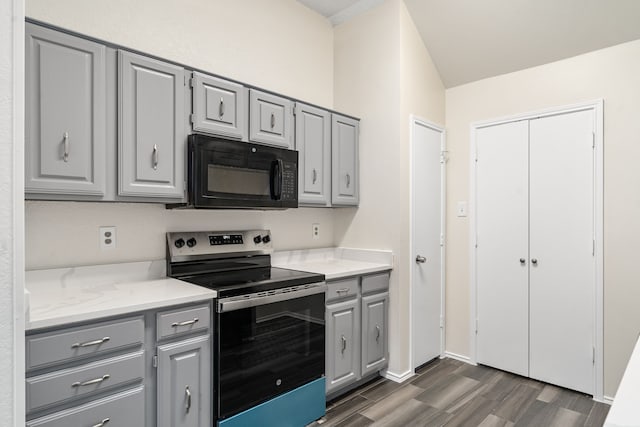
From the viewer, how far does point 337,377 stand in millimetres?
2562

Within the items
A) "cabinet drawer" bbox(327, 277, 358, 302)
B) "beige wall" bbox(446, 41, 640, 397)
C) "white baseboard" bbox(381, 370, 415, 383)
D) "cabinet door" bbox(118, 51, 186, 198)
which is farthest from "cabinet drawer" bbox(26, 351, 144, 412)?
"beige wall" bbox(446, 41, 640, 397)

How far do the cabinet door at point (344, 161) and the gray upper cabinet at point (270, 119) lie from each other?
481 millimetres

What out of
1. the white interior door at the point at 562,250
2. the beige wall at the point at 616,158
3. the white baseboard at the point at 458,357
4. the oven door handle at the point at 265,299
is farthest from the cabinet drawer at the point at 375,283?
the beige wall at the point at 616,158

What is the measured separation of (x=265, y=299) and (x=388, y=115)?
5.93ft

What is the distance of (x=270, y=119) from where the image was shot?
2.53 metres

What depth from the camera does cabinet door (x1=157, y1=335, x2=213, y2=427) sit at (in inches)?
68.0

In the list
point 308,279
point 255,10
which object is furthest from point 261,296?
point 255,10

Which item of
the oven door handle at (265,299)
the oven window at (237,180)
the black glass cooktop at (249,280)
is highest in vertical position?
the oven window at (237,180)

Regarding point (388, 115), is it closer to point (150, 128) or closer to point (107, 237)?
point (150, 128)

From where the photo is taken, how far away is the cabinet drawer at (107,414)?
4.76ft

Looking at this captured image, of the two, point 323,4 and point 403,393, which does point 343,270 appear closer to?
point 403,393

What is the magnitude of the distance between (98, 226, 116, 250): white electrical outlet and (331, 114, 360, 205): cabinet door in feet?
5.12

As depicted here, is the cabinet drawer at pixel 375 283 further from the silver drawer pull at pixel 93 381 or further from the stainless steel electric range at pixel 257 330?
the silver drawer pull at pixel 93 381

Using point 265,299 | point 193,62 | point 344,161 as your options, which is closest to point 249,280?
point 265,299
